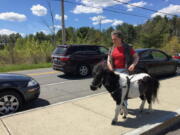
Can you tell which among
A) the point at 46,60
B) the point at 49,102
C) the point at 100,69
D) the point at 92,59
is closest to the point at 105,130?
the point at 100,69

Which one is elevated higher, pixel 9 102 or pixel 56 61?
pixel 56 61

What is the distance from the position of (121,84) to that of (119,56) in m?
0.61

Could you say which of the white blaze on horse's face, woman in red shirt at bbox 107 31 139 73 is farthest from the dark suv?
the white blaze on horse's face

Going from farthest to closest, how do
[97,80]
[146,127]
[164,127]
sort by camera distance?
[164,127], [146,127], [97,80]

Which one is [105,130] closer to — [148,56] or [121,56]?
[121,56]

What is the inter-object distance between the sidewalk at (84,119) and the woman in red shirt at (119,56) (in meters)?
1.13

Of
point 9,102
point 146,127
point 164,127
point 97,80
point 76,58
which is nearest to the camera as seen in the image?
point 97,80

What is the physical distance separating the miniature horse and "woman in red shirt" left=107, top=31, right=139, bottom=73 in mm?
194

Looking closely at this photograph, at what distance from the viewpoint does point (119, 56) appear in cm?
366

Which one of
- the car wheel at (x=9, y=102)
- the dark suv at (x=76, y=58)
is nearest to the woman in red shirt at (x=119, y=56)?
the car wheel at (x=9, y=102)

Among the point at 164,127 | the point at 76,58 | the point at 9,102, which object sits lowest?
the point at 164,127

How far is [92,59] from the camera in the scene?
992 cm

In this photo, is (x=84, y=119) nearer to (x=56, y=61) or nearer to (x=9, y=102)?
(x=9, y=102)

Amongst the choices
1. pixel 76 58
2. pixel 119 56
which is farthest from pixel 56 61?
pixel 119 56
